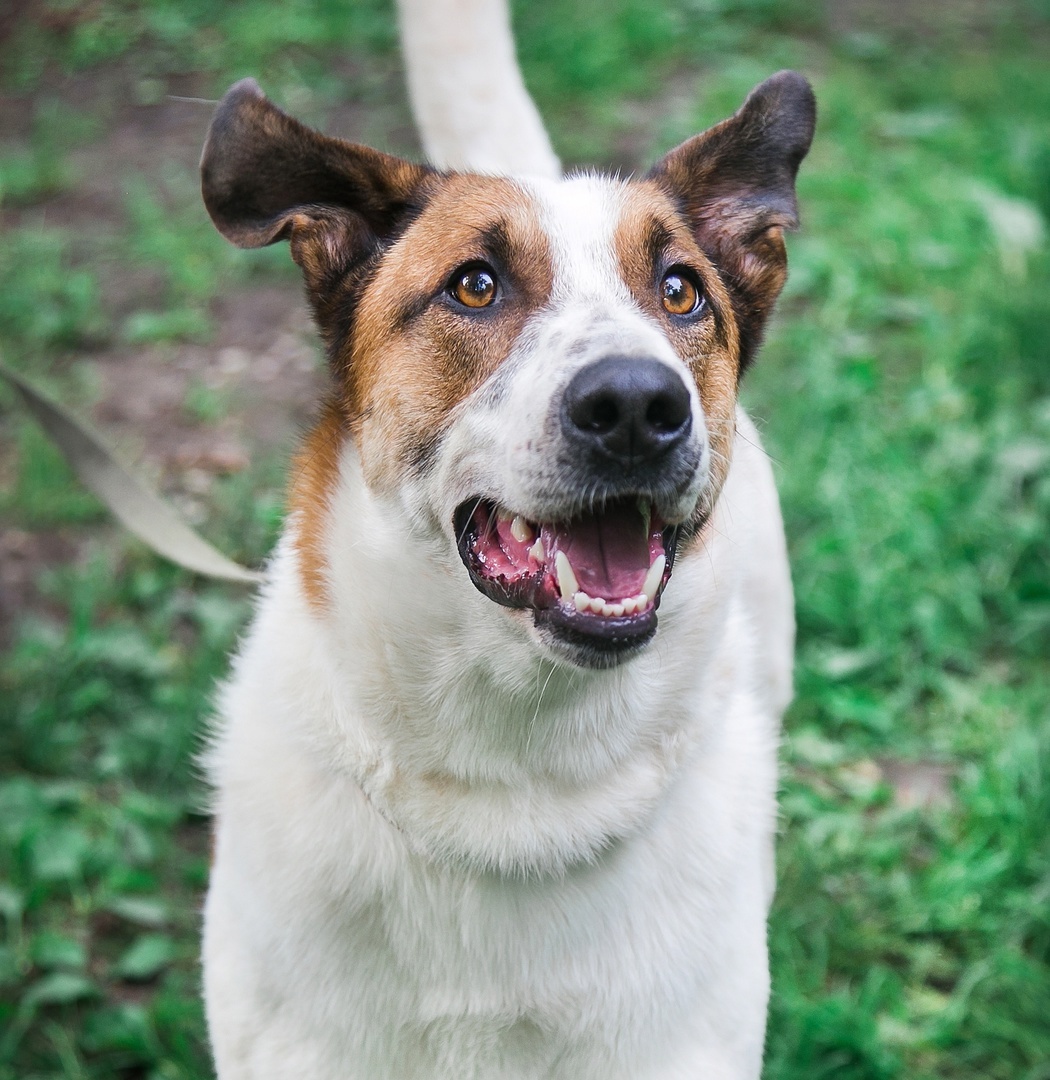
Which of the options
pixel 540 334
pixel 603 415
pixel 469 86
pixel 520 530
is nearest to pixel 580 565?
pixel 520 530

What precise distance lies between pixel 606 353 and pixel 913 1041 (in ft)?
6.37

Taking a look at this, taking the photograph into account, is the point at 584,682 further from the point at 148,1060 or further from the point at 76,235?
the point at 76,235

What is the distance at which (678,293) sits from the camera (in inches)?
89.2

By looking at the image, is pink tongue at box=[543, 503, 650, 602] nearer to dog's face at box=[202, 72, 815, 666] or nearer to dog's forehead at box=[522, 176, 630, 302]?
dog's face at box=[202, 72, 815, 666]

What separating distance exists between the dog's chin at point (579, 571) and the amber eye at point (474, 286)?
0.36 meters

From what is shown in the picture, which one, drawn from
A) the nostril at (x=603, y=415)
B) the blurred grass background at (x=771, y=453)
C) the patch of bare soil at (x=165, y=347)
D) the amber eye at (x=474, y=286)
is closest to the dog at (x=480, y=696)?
the amber eye at (x=474, y=286)

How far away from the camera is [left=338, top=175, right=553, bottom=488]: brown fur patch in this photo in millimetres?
2133

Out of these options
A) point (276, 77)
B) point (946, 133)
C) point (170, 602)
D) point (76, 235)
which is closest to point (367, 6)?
point (276, 77)

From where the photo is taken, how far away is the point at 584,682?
212 cm

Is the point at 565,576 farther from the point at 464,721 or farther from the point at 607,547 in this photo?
the point at 464,721

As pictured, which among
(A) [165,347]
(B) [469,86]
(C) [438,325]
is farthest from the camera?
(A) [165,347]

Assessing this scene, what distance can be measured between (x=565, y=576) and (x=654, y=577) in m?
0.14

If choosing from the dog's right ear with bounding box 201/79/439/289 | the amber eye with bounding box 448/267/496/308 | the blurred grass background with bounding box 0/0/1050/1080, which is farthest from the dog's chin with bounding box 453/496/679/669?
the blurred grass background with bounding box 0/0/1050/1080

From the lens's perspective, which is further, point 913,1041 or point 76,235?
point 76,235
